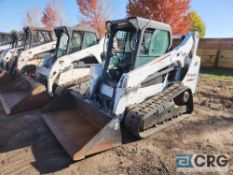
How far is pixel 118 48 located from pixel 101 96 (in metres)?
1.25

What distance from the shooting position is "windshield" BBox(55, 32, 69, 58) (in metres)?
7.46

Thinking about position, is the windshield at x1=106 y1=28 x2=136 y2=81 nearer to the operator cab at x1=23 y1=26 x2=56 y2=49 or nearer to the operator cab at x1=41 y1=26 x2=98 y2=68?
the operator cab at x1=41 y1=26 x2=98 y2=68

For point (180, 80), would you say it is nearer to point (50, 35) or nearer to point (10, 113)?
point (10, 113)

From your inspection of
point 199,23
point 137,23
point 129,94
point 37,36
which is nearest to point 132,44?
point 137,23

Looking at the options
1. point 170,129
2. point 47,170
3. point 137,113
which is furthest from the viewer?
point 170,129

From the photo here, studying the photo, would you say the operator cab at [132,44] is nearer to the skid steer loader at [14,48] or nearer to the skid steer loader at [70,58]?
the skid steer loader at [70,58]

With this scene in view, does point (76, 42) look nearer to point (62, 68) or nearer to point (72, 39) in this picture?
point (72, 39)

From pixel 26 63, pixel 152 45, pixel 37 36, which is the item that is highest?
pixel 37 36

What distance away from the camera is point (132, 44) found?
4.98 m

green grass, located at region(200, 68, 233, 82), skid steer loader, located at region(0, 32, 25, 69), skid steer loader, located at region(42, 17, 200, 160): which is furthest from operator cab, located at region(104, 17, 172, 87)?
skid steer loader, located at region(0, 32, 25, 69)

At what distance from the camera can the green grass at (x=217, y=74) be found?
9633 millimetres

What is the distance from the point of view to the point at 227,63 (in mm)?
11680

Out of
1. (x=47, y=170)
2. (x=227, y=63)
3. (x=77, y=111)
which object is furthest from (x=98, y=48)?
(x=227, y=63)

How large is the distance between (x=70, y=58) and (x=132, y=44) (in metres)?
2.79
